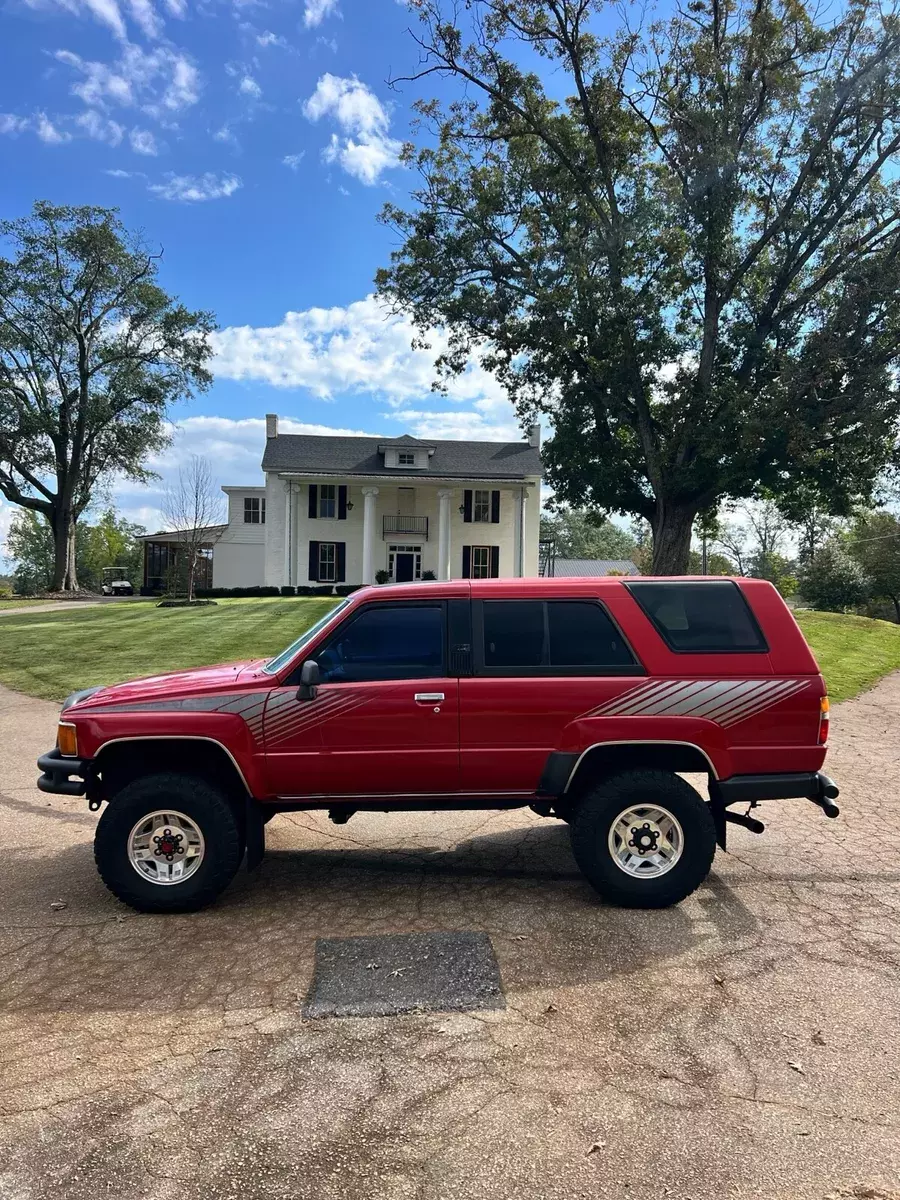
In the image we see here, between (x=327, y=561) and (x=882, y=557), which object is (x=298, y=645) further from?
(x=882, y=557)

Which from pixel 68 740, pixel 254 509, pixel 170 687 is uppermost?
pixel 254 509

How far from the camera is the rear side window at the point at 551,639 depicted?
13.7 ft

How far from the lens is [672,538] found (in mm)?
20922

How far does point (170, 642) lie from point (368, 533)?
18124 mm

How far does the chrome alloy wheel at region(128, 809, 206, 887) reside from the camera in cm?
406

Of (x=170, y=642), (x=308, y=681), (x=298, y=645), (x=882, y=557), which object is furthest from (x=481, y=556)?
(x=308, y=681)

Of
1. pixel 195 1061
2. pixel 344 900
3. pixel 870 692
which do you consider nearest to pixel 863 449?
pixel 870 692

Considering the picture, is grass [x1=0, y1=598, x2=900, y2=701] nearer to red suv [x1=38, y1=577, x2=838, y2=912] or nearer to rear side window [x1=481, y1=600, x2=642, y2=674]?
red suv [x1=38, y1=577, x2=838, y2=912]

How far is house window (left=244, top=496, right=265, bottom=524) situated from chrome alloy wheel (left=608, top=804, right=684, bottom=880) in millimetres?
34504

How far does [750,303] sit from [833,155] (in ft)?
12.5

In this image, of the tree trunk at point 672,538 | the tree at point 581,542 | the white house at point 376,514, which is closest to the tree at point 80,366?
the white house at point 376,514

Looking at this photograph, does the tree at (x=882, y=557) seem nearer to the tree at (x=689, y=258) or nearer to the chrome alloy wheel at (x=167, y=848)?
the tree at (x=689, y=258)

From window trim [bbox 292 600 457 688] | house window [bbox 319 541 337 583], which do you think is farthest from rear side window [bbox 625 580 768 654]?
house window [bbox 319 541 337 583]

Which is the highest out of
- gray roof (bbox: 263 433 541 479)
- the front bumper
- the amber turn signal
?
gray roof (bbox: 263 433 541 479)
